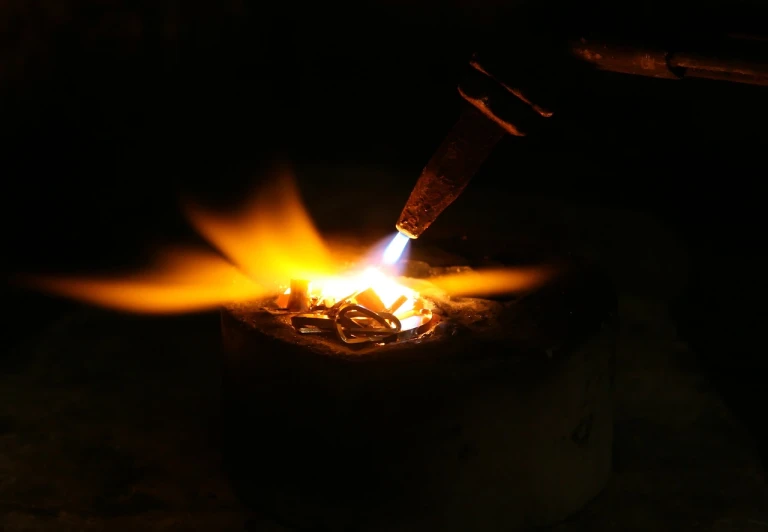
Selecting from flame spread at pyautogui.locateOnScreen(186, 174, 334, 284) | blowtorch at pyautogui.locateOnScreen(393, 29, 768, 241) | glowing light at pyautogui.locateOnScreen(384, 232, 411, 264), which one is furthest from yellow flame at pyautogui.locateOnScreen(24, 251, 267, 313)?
blowtorch at pyautogui.locateOnScreen(393, 29, 768, 241)

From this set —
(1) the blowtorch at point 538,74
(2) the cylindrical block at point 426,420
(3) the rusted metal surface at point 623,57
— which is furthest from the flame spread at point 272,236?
(3) the rusted metal surface at point 623,57

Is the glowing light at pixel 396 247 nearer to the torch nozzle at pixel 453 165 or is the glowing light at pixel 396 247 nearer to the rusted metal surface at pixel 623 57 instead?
the torch nozzle at pixel 453 165

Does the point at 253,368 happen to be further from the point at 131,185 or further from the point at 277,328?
the point at 131,185

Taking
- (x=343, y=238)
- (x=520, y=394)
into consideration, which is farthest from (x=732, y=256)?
(x=520, y=394)

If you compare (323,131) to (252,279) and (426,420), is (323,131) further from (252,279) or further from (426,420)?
(426,420)

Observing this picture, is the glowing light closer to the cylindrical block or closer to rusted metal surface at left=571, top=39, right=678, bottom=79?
the cylindrical block

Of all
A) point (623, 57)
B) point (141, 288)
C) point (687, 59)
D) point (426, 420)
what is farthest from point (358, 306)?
point (141, 288)

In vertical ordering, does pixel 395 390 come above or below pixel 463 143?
below
